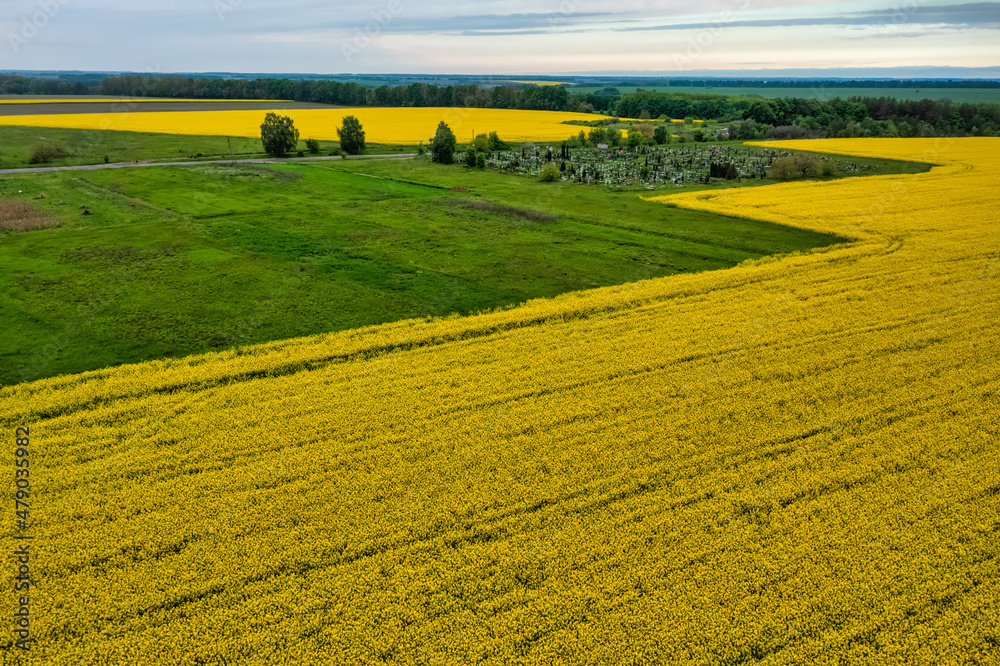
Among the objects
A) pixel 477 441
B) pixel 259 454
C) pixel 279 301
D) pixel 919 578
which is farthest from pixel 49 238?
pixel 919 578

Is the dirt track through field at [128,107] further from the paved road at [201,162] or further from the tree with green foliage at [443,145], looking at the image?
the tree with green foliage at [443,145]

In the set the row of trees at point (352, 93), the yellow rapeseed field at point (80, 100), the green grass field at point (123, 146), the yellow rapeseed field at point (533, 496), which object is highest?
the row of trees at point (352, 93)

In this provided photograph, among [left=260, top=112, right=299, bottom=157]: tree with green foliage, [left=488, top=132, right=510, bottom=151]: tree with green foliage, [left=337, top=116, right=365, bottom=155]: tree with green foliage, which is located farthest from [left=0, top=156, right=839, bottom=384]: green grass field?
[left=488, top=132, right=510, bottom=151]: tree with green foliage

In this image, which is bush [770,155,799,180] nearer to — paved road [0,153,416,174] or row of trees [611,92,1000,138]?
paved road [0,153,416,174]

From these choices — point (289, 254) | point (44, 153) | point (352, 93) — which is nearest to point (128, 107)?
point (352, 93)

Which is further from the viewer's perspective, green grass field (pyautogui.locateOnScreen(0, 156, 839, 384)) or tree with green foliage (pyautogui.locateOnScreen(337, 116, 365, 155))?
tree with green foliage (pyautogui.locateOnScreen(337, 116, 365, 155))

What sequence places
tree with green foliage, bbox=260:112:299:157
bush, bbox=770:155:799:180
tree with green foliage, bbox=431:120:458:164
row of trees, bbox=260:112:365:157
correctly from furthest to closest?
row of trees, bbox=260:112:365:157 < tree with green foliage, bbox=260:112:299:157 < tree with green foliage, bbox=431:120:458:164 < bush, bbox=770:155:799:180

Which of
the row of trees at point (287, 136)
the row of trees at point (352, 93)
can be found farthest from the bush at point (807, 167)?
the row of trees at point (352, 93)
